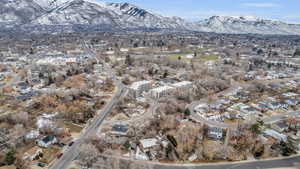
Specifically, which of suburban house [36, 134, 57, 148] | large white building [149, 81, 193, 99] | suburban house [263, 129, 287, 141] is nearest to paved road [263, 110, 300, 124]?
suburban house [263, 129, 287, 141]

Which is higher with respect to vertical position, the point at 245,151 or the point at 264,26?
the point at 264,26

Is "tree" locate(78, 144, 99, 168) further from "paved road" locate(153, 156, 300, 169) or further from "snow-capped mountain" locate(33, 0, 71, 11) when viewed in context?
"snow-capped mountain" locate(33, 0, 71, 11)

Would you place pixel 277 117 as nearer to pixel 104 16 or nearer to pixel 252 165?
pixel 252 165

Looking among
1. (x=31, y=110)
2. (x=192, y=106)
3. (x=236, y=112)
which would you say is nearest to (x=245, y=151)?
(x=236, y=112)

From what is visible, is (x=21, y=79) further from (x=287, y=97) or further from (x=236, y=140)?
(x=287, y=97)

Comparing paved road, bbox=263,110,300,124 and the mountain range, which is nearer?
paved road, bbox=263,110,300,124
